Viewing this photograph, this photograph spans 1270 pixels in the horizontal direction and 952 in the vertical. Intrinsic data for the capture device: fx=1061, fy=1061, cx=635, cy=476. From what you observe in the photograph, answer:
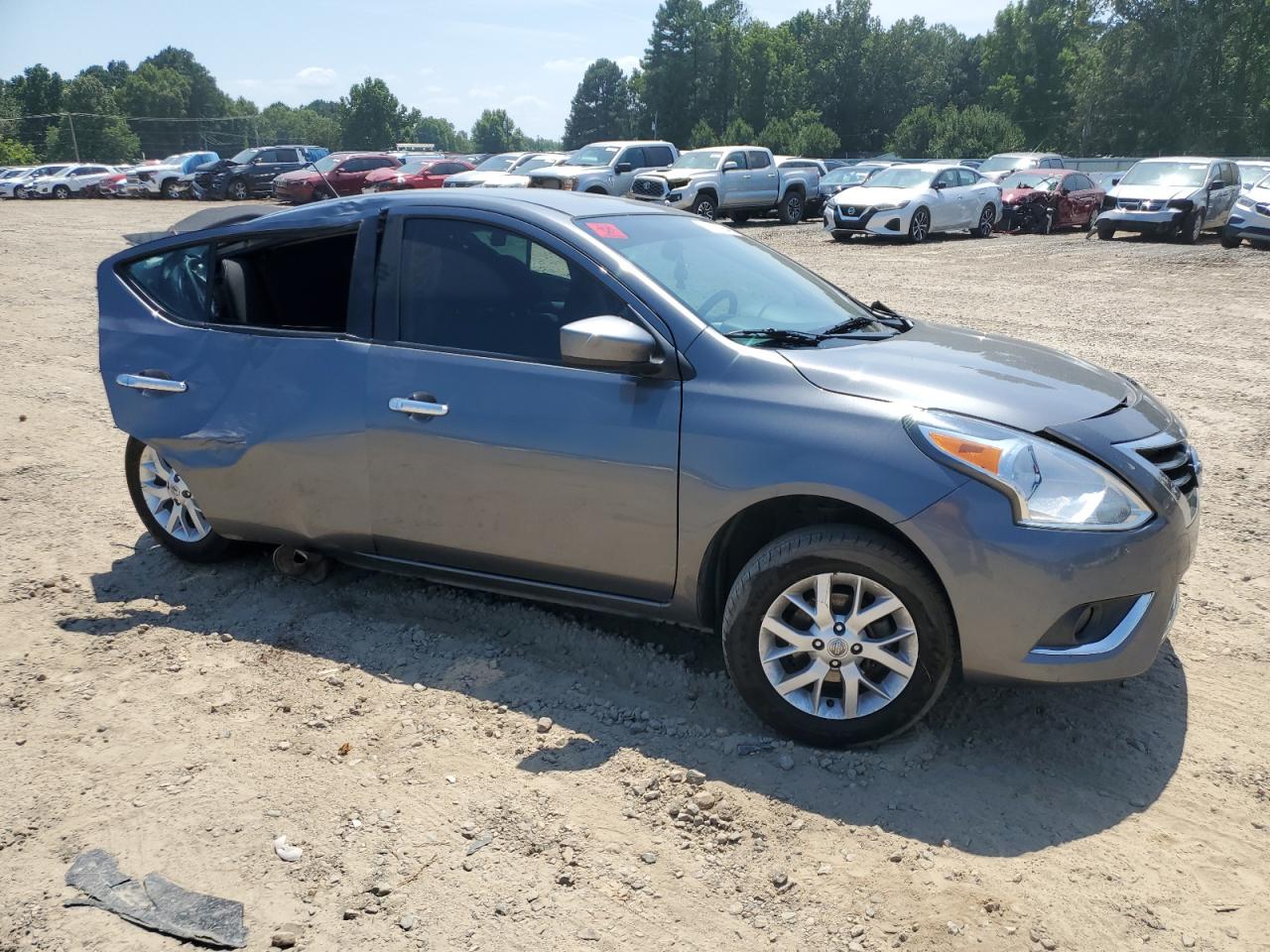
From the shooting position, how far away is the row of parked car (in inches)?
838

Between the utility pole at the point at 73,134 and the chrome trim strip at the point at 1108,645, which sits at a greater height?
the utility pole at the point at 73,134

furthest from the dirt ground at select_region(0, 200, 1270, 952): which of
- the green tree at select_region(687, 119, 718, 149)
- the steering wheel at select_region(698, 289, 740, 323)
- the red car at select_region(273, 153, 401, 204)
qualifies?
the green tree at select_region(687, 119, 718, 149)

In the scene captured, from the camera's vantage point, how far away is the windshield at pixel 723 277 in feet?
12.9

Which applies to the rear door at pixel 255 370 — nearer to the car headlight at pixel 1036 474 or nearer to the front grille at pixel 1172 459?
the car headlight at pixel 1036 474

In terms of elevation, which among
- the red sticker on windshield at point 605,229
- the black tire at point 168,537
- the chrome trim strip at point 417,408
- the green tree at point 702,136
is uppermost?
the green tree at point 702,136

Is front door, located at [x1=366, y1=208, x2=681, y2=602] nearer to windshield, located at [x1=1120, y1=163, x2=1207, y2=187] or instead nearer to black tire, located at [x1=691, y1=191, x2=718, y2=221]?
windshield, located at [x1=1120, y1=163, x2=1207, y2=187]

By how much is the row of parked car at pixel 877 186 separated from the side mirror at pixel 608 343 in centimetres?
1536

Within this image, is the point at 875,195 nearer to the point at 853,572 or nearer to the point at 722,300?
the point at 722,300

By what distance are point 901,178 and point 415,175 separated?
621 inches

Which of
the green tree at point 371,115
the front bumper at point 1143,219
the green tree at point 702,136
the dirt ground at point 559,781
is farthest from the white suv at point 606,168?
the green tree at point 371,115

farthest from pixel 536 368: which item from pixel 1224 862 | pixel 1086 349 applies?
pixel 1086 349

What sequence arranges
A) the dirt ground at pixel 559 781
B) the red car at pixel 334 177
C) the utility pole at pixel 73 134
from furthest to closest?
1. the utility pole at pixel 73 134
2. the red car at pixel 334 177
3. the dirt ground at pixel 559 781

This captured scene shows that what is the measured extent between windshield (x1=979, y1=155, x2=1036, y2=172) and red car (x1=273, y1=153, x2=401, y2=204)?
61.8 ft

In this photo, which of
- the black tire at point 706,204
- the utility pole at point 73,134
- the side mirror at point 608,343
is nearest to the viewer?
the side mirror at point 608,343
